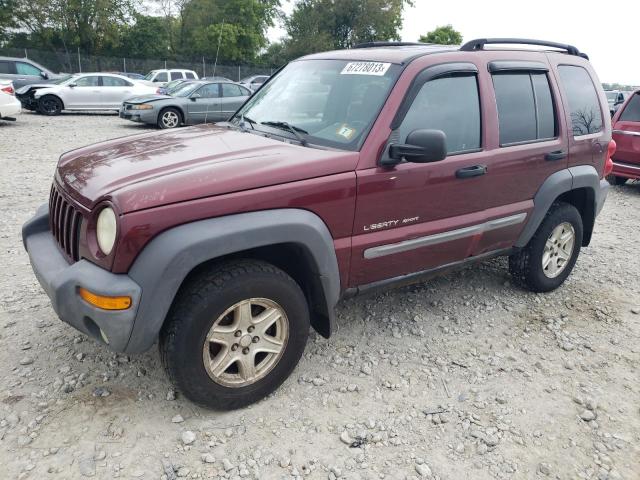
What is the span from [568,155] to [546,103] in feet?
1.45

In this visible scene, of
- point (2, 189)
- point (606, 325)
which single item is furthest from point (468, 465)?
point (2, 189)

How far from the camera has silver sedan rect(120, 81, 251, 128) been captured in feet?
42.8

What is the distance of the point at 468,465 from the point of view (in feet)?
8.08

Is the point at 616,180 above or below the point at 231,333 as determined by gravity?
below

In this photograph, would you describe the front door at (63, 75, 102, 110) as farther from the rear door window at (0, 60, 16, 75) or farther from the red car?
the red car

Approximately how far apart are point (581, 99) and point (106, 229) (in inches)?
147

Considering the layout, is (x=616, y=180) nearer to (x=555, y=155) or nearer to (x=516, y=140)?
(x=555, y=155)

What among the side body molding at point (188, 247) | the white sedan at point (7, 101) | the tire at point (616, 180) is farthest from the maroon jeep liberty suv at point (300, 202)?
the white sedan at point (7, 101)

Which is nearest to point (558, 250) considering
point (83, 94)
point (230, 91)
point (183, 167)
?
point (183, 167)

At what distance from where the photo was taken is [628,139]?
26.6 ft

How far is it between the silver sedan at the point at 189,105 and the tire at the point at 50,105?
307 centimetres

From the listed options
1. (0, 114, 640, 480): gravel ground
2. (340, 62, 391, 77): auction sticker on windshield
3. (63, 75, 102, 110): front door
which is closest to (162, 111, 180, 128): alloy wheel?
(63, 75, 102, 110): front door

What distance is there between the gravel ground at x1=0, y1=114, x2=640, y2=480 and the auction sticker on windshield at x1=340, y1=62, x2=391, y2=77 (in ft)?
5.63

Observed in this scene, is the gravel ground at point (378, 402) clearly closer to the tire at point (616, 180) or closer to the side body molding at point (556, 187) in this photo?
the side body molding at point (556, 187)
